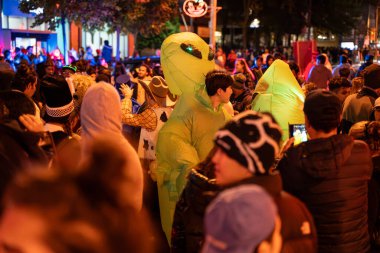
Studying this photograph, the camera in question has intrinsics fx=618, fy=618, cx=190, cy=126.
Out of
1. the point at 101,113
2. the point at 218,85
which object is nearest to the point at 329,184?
the point at 101,113

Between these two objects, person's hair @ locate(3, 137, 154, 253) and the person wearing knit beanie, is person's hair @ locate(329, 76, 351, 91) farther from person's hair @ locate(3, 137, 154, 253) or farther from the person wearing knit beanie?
person's hair @ locate(3, 137, 154, 253)

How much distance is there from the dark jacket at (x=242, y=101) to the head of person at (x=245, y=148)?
6.12 meters

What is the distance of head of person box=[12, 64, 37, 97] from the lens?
7.11m

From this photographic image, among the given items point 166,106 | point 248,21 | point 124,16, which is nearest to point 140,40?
point 248,21

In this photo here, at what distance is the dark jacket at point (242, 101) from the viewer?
8945 millimetres

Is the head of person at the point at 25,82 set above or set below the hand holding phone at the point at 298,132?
above

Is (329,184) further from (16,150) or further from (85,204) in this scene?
A: (85,204)

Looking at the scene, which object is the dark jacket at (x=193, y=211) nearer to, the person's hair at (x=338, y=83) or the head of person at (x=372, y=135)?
the head of person at (x=372, y=135)

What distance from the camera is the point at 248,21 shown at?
151ft

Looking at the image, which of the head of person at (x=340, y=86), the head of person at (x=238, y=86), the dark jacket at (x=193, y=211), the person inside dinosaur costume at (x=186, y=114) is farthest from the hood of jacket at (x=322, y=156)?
the head of person at (x=238, y=86)

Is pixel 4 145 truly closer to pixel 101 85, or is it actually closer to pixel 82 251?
pixel 101 85

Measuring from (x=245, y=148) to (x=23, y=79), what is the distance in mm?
5148

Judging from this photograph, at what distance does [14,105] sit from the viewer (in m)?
4.18

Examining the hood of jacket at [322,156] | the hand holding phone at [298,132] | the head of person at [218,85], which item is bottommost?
the hand holding phone at [298,132]
